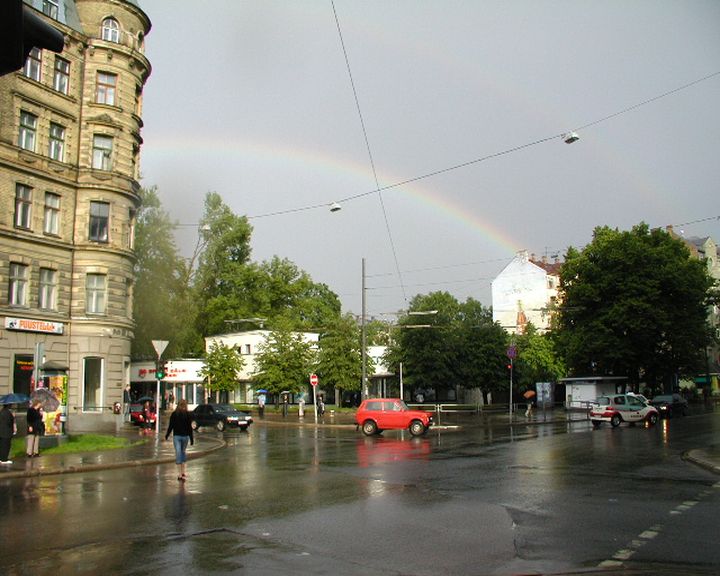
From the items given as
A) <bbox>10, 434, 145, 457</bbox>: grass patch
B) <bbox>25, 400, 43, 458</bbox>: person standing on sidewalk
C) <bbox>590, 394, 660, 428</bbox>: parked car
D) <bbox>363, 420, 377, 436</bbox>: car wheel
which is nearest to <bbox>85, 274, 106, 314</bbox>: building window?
<bbox>10, 434, 145, 457</bbox>: grass patch

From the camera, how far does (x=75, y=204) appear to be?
36.1m

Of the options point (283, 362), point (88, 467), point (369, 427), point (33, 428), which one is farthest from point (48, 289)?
point (283, 362)

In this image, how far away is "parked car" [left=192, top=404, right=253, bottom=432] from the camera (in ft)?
124

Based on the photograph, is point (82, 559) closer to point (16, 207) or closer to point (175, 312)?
point (16, 207)

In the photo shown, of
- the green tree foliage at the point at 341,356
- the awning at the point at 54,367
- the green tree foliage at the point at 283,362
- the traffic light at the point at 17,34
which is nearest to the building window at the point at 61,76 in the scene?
the awning at the point at 54,367

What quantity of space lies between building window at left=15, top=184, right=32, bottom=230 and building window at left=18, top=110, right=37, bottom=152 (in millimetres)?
2020

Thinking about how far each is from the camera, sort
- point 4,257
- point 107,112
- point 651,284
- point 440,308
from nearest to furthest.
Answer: point 4,257 < point 107,112 < point 651,284 < point 440,308

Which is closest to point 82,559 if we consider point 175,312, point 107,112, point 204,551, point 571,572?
point 204,551

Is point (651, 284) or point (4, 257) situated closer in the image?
point (4, 257)

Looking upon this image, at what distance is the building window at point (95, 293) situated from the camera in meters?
36.1

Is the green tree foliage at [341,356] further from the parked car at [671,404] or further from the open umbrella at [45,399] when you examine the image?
the open umbrella at [45,399]

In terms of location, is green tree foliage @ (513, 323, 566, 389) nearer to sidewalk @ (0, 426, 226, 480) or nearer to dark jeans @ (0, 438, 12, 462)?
sidewalk @ (0, 426, 226, 480)

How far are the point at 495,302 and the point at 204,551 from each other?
299 feet

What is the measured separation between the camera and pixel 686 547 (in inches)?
331
